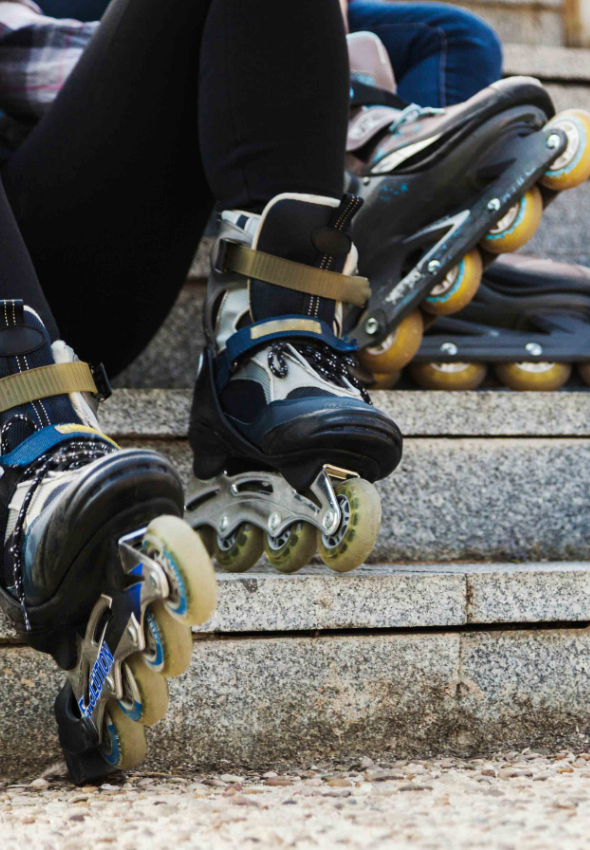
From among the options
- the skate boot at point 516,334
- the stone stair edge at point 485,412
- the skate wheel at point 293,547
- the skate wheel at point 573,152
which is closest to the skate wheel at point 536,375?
the skate boot at point 516,334

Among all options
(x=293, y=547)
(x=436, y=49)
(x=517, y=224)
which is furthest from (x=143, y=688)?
(x=436, y=49)

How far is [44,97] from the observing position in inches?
41.6

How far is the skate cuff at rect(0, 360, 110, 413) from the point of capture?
2.08ft

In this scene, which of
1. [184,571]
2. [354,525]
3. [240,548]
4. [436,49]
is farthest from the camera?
[436,49]

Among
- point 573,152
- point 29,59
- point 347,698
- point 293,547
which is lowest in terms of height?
point 347,698

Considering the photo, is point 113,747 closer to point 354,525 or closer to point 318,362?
point 354,525

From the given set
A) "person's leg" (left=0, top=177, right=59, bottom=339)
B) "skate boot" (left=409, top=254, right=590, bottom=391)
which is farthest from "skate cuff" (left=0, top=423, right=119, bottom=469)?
"skate boot" (left=409, top=254, right=590, bottom=391)

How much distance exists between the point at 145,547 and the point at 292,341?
0.34m

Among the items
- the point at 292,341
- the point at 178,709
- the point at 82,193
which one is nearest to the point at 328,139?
the point at 292,341

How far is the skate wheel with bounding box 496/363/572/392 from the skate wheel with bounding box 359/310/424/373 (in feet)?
0.61

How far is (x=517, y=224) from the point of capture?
1.17 meters

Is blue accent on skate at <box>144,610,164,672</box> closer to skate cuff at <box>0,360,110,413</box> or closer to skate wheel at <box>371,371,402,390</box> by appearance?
skate cuff at <box>0,360,110,413</box>

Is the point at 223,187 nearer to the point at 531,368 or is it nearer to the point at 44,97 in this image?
the point at 44,97

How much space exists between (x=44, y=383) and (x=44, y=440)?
2.2 inches
